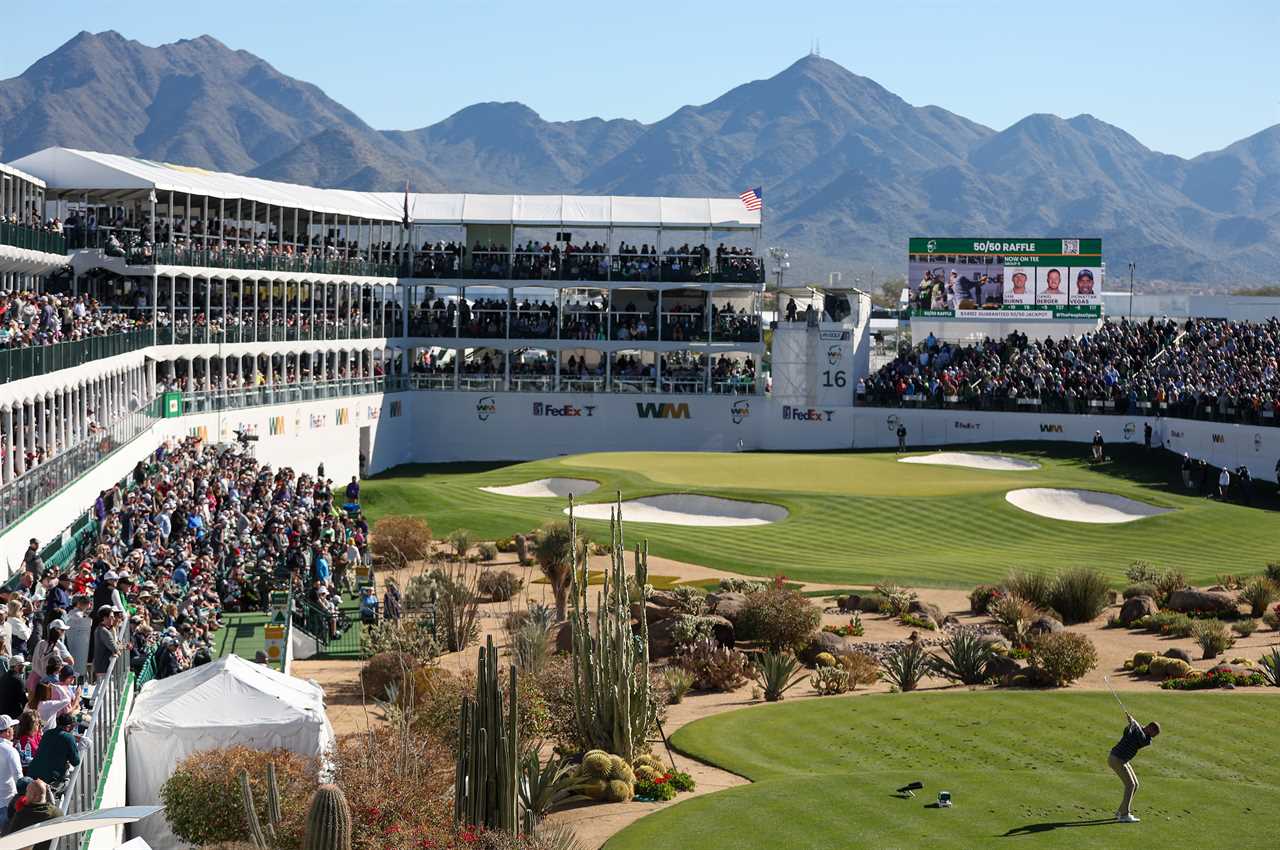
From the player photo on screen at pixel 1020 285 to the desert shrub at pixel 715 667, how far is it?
49.5 m

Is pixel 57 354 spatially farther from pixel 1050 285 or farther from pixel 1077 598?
pixel 1050 285

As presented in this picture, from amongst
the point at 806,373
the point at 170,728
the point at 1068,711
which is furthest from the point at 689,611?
the point at 806,373

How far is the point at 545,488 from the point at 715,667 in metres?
28.6

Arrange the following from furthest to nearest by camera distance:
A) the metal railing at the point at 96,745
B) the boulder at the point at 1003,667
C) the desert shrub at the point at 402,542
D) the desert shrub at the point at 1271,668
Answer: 1. the desert shrub at the point at 402,542
2. the boulder at the point at 1003,667
3. the desert shrub at the point at 1271,668
4. the metal railing at the point at 96,745

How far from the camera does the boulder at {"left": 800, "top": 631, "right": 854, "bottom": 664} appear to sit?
3006 centimetres

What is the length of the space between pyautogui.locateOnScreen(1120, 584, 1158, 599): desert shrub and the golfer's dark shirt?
15981mm

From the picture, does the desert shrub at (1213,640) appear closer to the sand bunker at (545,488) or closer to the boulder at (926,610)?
the boulder at (926,610)

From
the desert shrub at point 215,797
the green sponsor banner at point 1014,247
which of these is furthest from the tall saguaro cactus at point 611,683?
the green sponsor banner at point 1014,247

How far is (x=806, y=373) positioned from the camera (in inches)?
2741

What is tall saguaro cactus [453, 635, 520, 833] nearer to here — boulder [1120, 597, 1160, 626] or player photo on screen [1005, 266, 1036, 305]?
boulder [1120, 597, 1160, 626]

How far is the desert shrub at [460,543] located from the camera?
4277cm

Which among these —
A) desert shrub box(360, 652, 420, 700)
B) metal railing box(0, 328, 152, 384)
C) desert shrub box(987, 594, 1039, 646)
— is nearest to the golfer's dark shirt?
desert shrub box(987, 594, 1039, 646)

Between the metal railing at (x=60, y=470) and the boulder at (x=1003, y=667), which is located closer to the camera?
the metal railing at (x=60, y=470)

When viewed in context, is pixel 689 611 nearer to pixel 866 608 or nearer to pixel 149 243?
pixel 866 608
